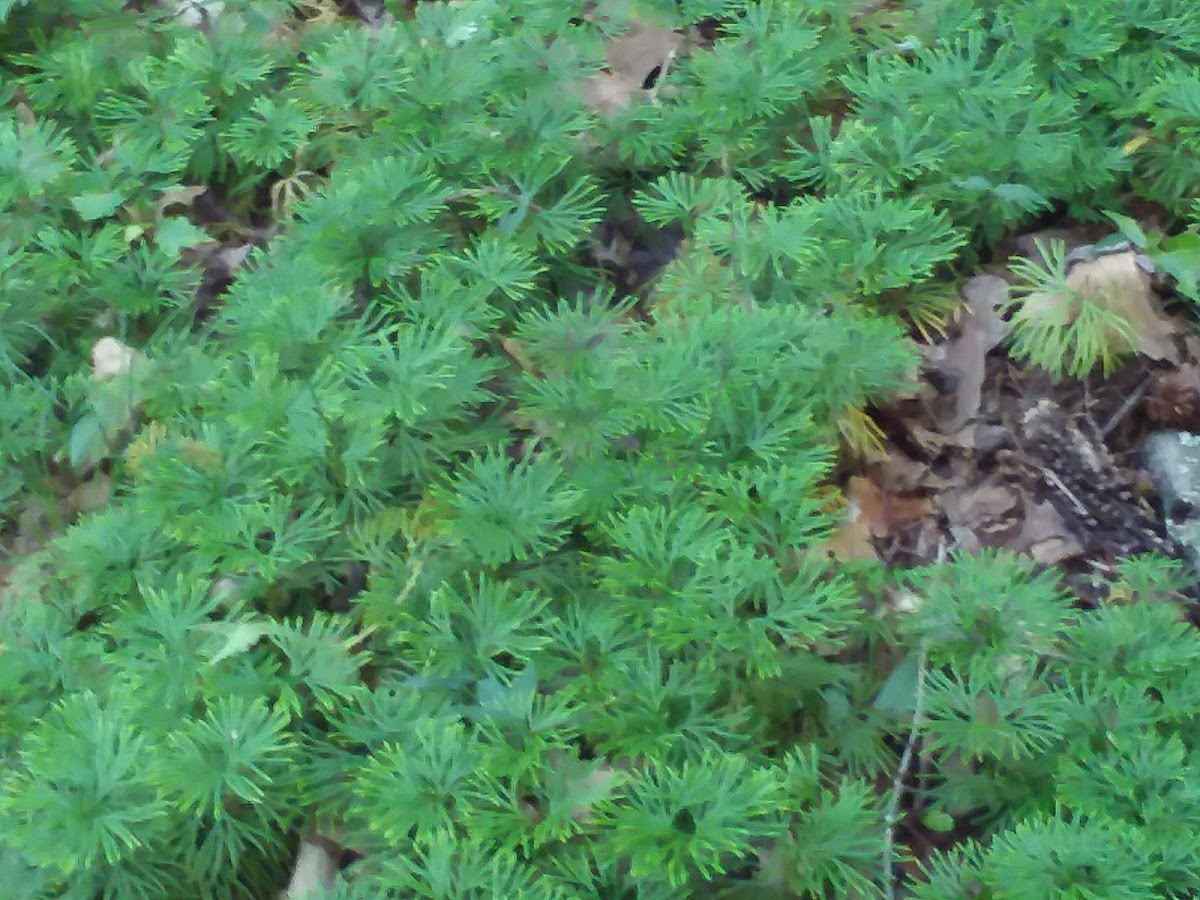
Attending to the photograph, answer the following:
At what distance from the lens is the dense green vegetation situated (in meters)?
1.85

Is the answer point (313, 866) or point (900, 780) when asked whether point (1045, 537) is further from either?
point (313, 866)

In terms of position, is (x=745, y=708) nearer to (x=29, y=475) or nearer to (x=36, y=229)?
(x=29, y=475)

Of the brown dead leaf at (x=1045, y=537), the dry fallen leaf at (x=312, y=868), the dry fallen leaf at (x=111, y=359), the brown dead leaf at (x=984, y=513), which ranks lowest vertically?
the brown dead leaf at (x=1045, y=537)

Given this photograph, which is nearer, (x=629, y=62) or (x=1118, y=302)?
(x=1118, y=302)

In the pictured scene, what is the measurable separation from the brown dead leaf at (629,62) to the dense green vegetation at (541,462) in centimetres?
3

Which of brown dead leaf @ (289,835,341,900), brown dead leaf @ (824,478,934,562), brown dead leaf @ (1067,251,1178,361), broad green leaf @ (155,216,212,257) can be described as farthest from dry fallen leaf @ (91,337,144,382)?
brown dead leaf @ (1067,251,1178,361)

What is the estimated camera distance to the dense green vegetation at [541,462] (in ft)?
6.08

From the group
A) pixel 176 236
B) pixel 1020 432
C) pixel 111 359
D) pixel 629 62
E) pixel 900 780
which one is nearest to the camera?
pixel 900 780

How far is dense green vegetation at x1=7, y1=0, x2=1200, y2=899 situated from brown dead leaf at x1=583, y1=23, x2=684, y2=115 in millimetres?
25

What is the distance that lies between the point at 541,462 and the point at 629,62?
1.43m

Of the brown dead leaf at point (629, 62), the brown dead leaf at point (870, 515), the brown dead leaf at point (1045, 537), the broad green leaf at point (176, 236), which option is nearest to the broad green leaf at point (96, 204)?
the broad green leaf at point (176, 236)

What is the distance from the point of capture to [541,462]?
7.50 feet

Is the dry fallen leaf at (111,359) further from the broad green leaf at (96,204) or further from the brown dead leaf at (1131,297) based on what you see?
the brown dead leaf at (1131,297)

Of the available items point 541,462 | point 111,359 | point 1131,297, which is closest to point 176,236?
point 111,359
